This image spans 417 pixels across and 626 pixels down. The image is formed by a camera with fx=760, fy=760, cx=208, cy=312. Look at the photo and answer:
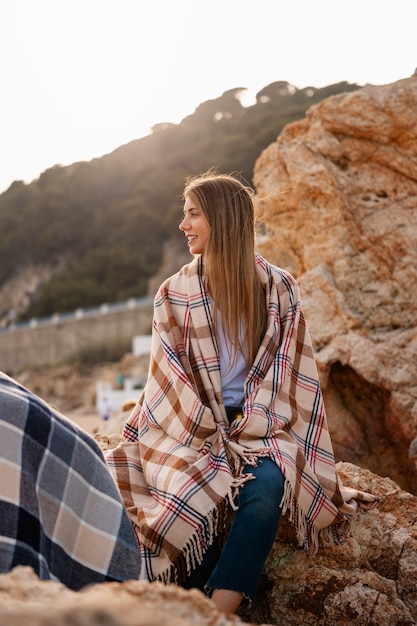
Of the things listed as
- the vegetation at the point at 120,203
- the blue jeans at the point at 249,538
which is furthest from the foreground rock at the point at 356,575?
the vegetation at the point at 120,203

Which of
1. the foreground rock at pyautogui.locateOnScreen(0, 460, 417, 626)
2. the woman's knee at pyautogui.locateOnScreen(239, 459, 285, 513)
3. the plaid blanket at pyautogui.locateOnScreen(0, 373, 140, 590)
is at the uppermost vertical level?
the plaid blanket at pyautogui.locateOnScreen(0, 373, 140, 590)

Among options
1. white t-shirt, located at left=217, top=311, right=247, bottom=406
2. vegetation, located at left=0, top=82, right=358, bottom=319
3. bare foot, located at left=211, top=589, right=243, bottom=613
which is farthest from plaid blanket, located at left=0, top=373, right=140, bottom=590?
vegetation, located at left=0, top=82, right=358, bottom=319

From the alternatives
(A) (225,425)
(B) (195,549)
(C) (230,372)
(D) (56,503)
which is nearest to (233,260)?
(C) (230,372)

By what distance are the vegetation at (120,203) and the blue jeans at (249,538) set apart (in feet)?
110

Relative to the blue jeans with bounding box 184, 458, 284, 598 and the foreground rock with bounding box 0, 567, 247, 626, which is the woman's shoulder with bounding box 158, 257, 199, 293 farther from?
the foreground rock with bounding box 0, 567, 247, 626

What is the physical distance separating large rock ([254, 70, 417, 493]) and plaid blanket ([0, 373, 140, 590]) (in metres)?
2.28

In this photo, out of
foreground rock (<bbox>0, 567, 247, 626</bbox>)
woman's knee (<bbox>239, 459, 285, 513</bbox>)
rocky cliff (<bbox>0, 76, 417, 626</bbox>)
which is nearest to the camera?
foreground rock (<bbox>0, 567, 247, 626</bbox>)

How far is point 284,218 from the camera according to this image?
16.9 ft

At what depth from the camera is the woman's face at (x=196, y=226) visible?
11.0 feet

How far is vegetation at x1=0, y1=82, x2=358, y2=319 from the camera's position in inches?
1577

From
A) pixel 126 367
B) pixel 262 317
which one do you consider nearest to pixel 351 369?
pixel 262 317

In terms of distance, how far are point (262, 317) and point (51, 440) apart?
1.40m

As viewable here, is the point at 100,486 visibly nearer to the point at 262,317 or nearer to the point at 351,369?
the point at 262,317

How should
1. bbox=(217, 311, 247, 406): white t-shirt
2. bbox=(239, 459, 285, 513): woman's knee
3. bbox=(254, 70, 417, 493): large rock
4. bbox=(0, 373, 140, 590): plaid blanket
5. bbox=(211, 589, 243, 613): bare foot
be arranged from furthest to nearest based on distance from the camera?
1. bbox=(254, 70, 417, 493): large rock
2. bbox=(217, 311, 247, 406): white t-shirt
3. bbox=(239, 459, 285, 513): woman's knee
4. bbox=(211, 589, 243, 613): bare foot
5. bbox=(0, 373, 140, 590): plaid blanket
